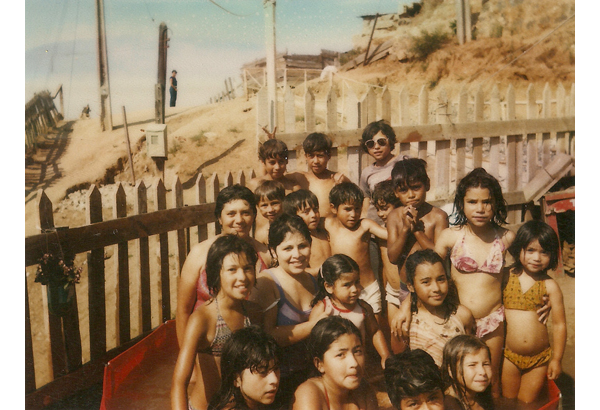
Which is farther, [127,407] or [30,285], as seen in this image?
[30,285]

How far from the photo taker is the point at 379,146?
325 cm

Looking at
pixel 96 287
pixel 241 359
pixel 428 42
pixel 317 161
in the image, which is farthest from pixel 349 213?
pixel 428 42

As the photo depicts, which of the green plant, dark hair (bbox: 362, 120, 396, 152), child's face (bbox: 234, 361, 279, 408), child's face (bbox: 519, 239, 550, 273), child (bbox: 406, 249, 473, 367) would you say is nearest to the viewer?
child's face (bbox: 234, 361, 279, 408)

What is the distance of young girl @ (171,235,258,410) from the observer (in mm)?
2084

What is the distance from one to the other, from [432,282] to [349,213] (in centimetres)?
67

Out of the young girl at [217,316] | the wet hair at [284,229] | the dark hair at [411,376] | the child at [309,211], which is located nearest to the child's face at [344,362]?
the dark hair at [411,376]

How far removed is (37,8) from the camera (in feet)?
8.68

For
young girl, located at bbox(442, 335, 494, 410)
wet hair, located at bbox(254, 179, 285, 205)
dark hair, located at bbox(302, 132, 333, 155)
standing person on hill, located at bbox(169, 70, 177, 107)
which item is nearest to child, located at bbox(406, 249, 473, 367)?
young girl, located at bbox(442, 335, 494, 410)

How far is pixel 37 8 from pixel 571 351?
141 inches

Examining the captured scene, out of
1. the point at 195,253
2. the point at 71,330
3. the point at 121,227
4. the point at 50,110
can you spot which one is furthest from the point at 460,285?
the point at 50,110

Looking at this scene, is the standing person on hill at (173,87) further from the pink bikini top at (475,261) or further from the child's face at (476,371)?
the child's face at (476,371)

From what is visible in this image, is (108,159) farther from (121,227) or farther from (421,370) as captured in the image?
(421,370)

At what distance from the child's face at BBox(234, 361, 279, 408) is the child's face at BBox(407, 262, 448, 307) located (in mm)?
792

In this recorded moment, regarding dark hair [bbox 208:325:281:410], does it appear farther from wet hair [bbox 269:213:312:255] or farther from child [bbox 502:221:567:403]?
child [bbox 502:221:567:403]
